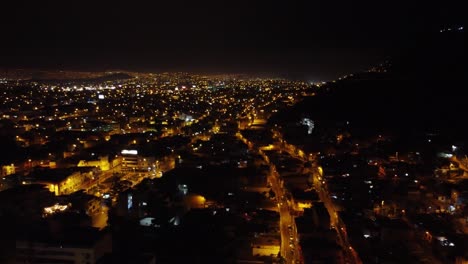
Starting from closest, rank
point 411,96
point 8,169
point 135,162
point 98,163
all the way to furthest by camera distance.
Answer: point 8,169 < point 98,163 < point 135,162 < point 411,96

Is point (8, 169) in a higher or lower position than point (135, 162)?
lower

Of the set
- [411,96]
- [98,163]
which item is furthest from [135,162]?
[411,96]

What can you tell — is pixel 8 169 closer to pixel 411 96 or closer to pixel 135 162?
pixel 135 162

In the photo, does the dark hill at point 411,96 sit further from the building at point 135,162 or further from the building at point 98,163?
the building at point 98,163

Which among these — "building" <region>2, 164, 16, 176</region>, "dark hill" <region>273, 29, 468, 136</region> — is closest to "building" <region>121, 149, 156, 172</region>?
"building" <region>2, 164, 16, 176</region>

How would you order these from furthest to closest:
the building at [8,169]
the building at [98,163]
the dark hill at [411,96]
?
the dark hill at [411,96] → the building at [98,163] → the building at [8,169]

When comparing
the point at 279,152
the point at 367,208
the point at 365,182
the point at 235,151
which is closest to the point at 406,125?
the point at 279,152

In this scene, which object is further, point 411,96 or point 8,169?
point 411,96

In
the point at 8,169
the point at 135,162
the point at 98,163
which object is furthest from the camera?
the point at 135,162

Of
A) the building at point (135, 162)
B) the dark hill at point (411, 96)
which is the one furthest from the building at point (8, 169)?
the dark hill at point (411, 96)

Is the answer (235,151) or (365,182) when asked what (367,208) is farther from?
(235,151)

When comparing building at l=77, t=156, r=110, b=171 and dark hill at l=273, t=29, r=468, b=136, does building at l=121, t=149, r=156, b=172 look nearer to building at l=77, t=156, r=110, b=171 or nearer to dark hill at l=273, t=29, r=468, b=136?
building at l=77, t=156, r=110, b=171
